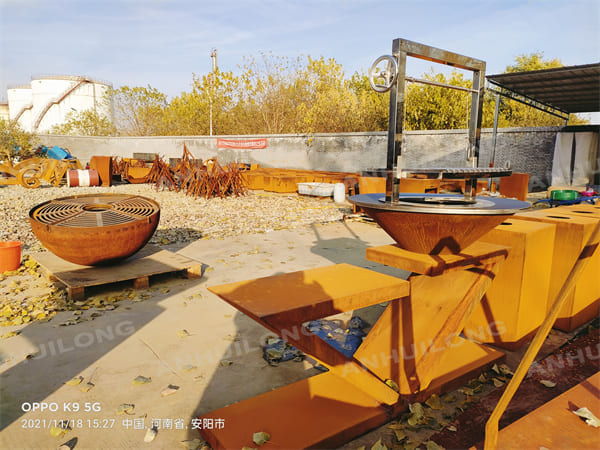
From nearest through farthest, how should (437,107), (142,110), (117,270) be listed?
1. (117,270)
2. (437,107)
3. (142,110)

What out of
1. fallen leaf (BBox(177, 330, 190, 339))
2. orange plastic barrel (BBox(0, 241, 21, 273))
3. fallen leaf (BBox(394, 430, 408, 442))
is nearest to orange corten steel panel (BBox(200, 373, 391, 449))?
fallen leaf (BBox(394, 430, 408, 442))

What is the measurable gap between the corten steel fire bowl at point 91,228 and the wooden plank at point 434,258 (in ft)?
9.83

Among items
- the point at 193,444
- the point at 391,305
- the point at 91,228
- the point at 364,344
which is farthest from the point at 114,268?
the point at 391,305

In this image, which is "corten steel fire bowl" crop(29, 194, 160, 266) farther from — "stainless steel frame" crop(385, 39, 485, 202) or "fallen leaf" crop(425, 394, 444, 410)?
"fallen leaf" crop(425, 394, 444, 410)

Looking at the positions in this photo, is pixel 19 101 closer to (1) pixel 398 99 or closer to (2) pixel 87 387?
(2) pixel 87 387

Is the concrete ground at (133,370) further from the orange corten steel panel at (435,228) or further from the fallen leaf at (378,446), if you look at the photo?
the orange corten steel panel at (435,228)

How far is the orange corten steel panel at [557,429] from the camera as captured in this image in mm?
1941

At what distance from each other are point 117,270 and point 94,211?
78 centimetres

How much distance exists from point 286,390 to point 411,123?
19645 millimetres

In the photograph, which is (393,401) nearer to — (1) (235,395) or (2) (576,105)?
(1) (235,395)

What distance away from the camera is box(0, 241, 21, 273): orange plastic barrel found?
5078 mm

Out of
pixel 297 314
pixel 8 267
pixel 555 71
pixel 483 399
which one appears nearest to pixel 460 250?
pixel 483 399

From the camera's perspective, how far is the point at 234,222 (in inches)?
356

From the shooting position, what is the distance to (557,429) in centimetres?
205
